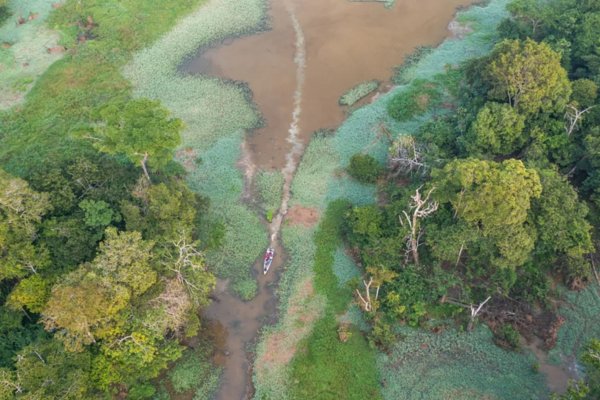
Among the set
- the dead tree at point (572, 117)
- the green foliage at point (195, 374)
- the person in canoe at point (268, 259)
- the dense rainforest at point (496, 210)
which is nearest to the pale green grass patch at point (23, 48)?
the person in canoe at point (268, 259)

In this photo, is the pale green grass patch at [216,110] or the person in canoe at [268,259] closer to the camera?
the person in canoe at [268,259]

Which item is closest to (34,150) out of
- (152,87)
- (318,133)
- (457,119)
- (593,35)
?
(152,87)

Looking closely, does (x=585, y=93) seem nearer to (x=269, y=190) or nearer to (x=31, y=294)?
(x=269, y=190)

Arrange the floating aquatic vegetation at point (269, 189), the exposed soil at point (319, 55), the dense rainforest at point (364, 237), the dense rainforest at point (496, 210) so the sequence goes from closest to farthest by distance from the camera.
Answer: the dense rainforest at point (364, 237) < the dense rainforest at point (496, 210) < the floating aquatic vegetation at point (269, 189) < the exposed soil at point (319, 55)

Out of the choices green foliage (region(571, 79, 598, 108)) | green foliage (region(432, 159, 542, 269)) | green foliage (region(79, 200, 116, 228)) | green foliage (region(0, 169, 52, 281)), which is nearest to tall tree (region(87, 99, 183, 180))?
green foliage (region(79, 200, 116, 228))

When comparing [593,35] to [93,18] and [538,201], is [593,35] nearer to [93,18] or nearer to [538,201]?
[538,201]

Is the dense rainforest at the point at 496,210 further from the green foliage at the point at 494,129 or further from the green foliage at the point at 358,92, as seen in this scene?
the green foliage at the point at 358,92
